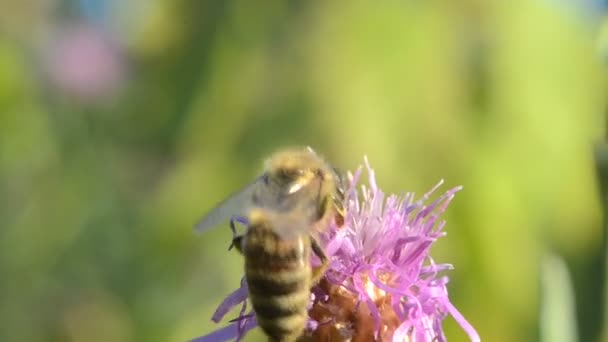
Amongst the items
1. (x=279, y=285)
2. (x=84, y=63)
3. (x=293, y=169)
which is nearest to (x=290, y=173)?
(x=293, y=169)

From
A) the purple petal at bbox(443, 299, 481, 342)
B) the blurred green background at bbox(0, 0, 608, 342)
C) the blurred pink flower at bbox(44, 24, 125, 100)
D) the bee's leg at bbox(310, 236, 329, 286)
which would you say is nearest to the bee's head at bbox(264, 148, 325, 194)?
the bee's leg at bbox(310, 236, 329, 286)

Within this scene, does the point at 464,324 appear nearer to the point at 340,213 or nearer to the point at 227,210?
the point at 340,213

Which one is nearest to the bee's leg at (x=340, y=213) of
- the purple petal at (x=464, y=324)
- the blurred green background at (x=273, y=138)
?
the purple petal at (x=464, y=324)

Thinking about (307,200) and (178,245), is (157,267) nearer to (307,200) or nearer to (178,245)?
(178,245)

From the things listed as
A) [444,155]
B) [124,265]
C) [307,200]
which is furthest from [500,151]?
[307,200]

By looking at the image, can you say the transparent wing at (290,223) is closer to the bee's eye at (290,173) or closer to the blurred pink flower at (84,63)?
the bee's eye at (290,173)
